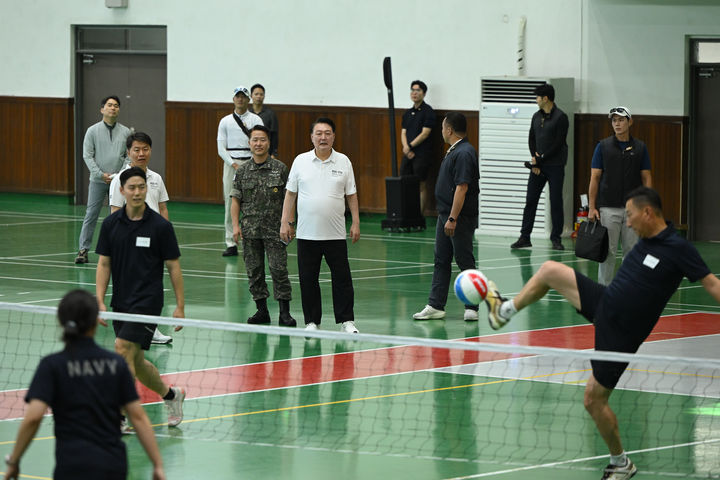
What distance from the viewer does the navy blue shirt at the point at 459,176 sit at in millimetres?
14078

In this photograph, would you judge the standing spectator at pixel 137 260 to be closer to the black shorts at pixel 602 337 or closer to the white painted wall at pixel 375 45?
the black shorts at pixel 602 337

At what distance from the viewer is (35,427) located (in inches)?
234

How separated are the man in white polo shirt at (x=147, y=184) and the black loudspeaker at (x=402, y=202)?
10.3 meters

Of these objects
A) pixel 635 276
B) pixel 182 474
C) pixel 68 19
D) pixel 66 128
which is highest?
pixel 68 19

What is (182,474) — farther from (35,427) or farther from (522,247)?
(522,247)

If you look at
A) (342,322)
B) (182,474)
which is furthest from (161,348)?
(182,474)

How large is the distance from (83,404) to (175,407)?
3833 millimetres

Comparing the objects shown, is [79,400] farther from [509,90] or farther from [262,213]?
[509,90]

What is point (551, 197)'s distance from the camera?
2189 centimetres

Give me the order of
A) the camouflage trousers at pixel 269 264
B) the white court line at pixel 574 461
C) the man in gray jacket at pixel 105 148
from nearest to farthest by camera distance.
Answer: the white court line at pixel 574 461, the camouflage trousers at pixel 269 264, the man in gray jacket at pixel 105 148

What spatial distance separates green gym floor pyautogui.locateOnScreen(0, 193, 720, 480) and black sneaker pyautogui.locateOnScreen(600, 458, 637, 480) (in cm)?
27

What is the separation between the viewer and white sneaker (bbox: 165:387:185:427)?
31.9 ft

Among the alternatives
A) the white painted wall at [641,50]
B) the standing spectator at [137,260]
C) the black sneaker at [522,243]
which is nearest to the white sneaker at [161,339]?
the standing spectator at [137,260]

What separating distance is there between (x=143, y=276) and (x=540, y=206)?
1430cm
